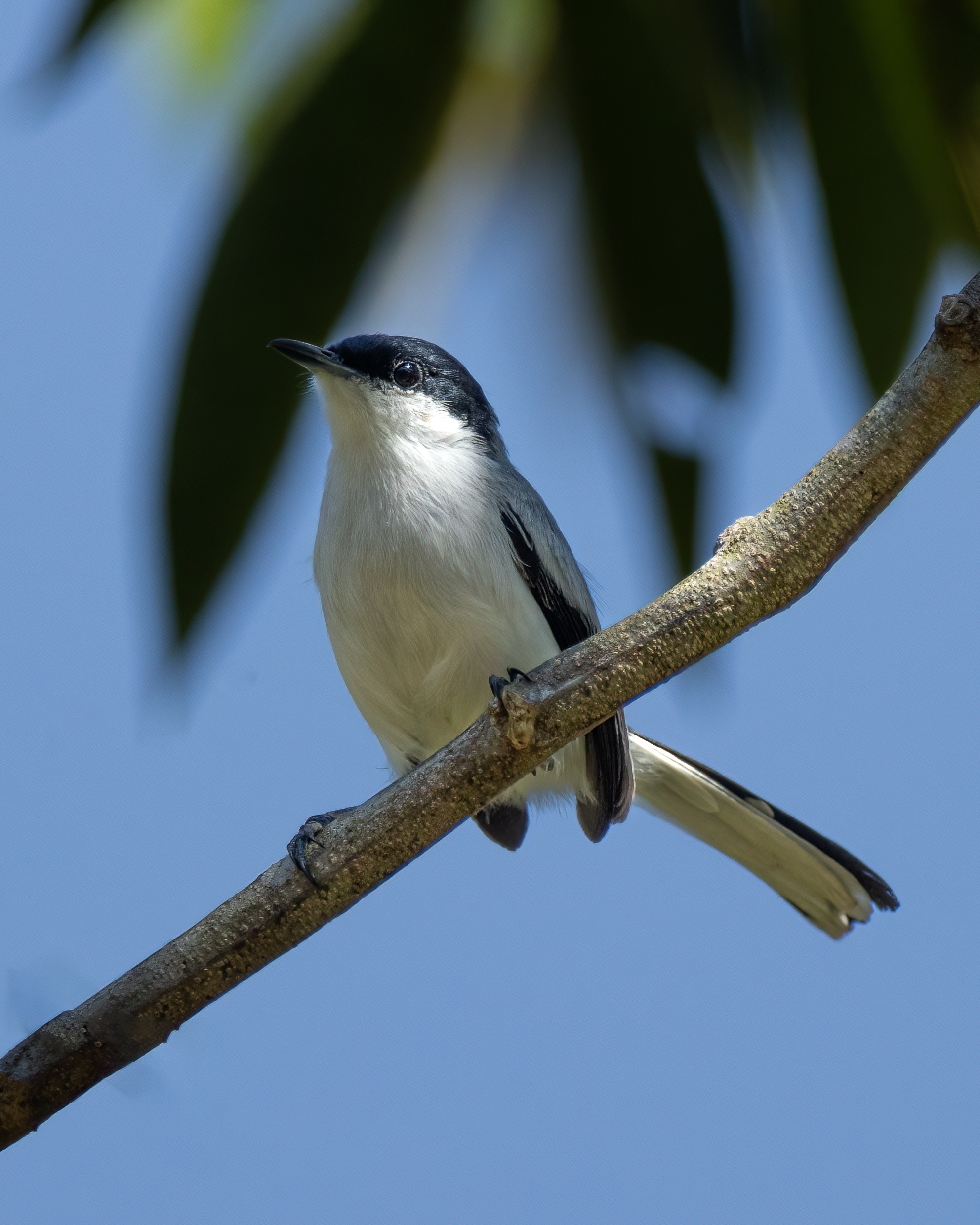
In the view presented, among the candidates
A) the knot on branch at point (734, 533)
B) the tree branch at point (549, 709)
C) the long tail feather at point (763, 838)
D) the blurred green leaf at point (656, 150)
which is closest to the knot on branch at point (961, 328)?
the tree branch at point (549, 709)

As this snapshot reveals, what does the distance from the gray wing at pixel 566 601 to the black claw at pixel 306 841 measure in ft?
2.68

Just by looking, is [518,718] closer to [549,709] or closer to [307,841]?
[549,709]

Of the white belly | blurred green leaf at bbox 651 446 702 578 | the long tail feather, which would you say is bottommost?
the long tail feather

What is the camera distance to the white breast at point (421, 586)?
2.90m

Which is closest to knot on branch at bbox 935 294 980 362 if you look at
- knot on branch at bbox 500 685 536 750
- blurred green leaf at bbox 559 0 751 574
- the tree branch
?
the tree branch

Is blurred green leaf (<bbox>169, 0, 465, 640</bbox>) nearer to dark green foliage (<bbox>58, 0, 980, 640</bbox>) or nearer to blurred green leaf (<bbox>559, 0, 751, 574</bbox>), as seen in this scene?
dark green foliage (<bbox>58, 0, 980, 640</bbox>)

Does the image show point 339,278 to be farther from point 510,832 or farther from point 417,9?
point 510,832

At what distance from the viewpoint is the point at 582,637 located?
321 cm

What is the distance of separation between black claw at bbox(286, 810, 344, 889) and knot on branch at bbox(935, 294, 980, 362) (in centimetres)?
138

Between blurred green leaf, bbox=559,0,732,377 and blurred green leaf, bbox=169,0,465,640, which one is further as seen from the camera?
blurred green leaf, bbox=559,0,732,377

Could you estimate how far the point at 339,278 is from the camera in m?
3.10

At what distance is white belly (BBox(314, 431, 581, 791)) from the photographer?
114 inches

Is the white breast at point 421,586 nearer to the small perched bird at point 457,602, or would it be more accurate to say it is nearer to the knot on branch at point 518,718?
the small perched bird at point 457,602

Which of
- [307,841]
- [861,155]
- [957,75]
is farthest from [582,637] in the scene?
[957,75]
